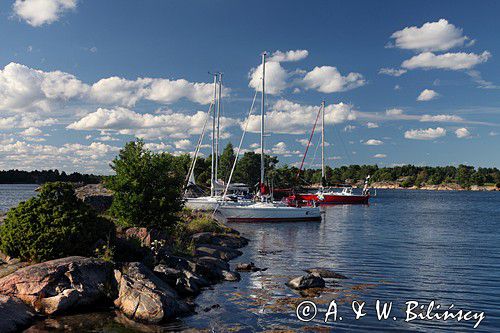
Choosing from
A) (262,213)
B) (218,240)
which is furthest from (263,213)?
(218,240)

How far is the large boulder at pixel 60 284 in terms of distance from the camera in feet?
51.6

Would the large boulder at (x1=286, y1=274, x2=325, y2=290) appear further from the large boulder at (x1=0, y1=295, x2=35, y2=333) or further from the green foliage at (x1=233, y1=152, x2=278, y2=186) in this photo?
the green foliage at (x1=233, y1=152, x2=278, y2=186)

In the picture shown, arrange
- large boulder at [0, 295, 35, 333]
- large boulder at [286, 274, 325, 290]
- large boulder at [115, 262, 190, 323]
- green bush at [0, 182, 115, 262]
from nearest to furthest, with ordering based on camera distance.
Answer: large boulder at [0, 295, 35, 333] → large boulder at [115, 262, 190, 323] → green bush at [0, 182, 115, 262] → large boulder at [286, 274, 325, 290]

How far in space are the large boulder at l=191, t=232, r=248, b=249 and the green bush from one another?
1215 centimetres

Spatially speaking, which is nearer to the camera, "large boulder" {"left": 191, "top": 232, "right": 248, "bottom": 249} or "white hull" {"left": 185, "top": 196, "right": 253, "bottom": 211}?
"large boulder" {"left": 191, "top": 232, "right": 248, "bottom": 249}

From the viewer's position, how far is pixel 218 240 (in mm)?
34188

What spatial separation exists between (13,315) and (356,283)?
15.2 meters

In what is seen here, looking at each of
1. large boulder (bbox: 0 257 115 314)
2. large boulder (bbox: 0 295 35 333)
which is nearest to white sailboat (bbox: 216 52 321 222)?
large boulder (bbox: 0 257 115 314)

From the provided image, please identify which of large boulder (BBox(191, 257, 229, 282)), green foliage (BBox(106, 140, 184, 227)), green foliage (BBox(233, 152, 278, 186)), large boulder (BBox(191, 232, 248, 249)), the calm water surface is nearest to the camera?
the calm water surface

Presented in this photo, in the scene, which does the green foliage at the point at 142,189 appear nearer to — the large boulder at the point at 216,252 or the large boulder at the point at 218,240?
the large boulder at the point at 216,252

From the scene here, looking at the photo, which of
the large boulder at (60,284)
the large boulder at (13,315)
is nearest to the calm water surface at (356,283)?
the large boulder at (13,315)

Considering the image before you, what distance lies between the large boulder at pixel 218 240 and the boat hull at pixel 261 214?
60.8 feet

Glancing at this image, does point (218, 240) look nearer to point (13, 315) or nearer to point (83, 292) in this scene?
point (83, 292)

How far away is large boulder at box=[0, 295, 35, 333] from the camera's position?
13.9 metres
